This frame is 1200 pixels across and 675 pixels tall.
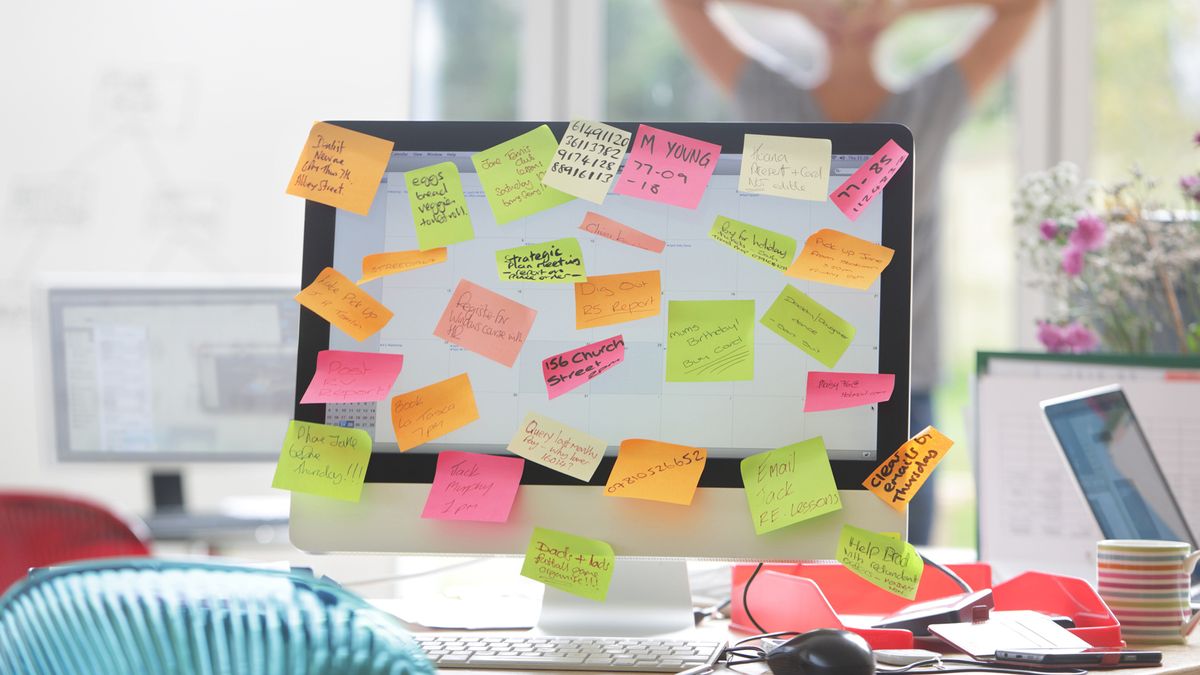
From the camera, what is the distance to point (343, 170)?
102 centimetres

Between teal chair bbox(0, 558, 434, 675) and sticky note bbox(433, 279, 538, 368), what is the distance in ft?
1.77

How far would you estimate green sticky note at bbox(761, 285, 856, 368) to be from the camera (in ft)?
3.19

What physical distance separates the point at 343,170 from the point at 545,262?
197 millimetres

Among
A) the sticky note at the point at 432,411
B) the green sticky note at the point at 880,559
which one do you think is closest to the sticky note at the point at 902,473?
the green sticky note at the point at 880,559

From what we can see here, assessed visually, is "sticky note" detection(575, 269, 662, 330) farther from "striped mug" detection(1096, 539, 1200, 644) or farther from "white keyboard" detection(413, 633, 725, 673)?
"striped mug" detection(1096, 539, 1200, 644)

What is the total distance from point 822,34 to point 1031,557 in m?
1.58

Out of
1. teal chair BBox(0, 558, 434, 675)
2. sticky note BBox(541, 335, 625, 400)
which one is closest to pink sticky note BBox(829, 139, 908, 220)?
sticky note BBox(541, 335, 625, 400)

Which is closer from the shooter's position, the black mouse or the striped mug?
the black mouse

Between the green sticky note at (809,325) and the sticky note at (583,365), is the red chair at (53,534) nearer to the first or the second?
the sticky note at (583,365)

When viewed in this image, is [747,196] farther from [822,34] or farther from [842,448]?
[822,34]

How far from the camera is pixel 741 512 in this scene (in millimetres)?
968

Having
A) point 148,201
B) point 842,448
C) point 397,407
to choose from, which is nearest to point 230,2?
point 148,201

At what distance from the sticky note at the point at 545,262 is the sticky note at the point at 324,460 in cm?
19

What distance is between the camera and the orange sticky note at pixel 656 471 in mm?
960
